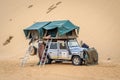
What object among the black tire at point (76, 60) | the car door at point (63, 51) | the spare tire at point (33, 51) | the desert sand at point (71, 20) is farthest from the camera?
the desert sand at point (71, 20)

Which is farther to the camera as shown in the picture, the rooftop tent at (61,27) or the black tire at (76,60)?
the rooftop tent at (61,27)

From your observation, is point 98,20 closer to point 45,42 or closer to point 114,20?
point 114,20

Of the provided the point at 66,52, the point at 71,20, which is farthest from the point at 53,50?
the point at 71,20

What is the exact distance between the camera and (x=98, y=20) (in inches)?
1430

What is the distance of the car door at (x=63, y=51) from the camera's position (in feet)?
80.0

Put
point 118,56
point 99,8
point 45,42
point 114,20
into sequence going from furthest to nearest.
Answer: point 99,8
point 114,20
point 118,56
point 45,42

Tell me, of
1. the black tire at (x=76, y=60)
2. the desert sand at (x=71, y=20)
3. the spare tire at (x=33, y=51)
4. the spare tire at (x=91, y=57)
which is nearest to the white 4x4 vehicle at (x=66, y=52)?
the black tire at (x=76, y=60)

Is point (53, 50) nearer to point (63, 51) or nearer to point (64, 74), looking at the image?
point (63, 51)

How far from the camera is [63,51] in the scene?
24516 millimetres

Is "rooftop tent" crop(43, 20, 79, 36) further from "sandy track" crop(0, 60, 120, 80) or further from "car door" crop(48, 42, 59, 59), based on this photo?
"sandy track" crop(0, 60, 120, 80)

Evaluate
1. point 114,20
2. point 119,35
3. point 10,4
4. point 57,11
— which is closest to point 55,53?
point 119,35

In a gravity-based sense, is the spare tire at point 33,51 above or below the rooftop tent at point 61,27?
below

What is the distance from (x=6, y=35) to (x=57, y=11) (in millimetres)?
6662

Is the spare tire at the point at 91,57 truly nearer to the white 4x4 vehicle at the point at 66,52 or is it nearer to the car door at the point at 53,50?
the white 4x4 vehicle at the point at 66,52
